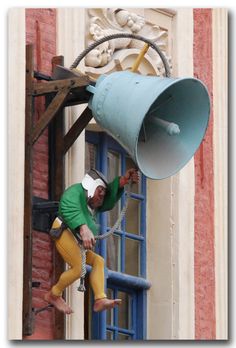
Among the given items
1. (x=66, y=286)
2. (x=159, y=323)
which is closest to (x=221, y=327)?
(x=159, y=323)

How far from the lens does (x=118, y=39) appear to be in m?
17.9

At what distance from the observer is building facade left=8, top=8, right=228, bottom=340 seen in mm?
17281

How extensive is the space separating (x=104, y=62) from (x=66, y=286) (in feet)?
4.98

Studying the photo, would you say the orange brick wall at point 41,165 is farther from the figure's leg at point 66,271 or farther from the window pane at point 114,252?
the window pane at point 114,252

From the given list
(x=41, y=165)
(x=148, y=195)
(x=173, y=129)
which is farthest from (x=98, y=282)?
(x=148, y=195)

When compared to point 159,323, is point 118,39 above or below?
above

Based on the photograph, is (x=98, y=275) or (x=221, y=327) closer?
(x=98, y=275)

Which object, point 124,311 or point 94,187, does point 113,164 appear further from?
point 94,187

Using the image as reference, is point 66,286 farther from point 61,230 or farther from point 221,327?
point 221,327

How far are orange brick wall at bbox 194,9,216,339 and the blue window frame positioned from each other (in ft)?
1.08

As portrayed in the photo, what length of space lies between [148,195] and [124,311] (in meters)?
0.73

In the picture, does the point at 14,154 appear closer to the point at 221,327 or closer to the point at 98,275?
the point at 98,275

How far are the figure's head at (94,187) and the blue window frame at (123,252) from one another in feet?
2.61

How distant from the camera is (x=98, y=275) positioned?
55.8 ft
